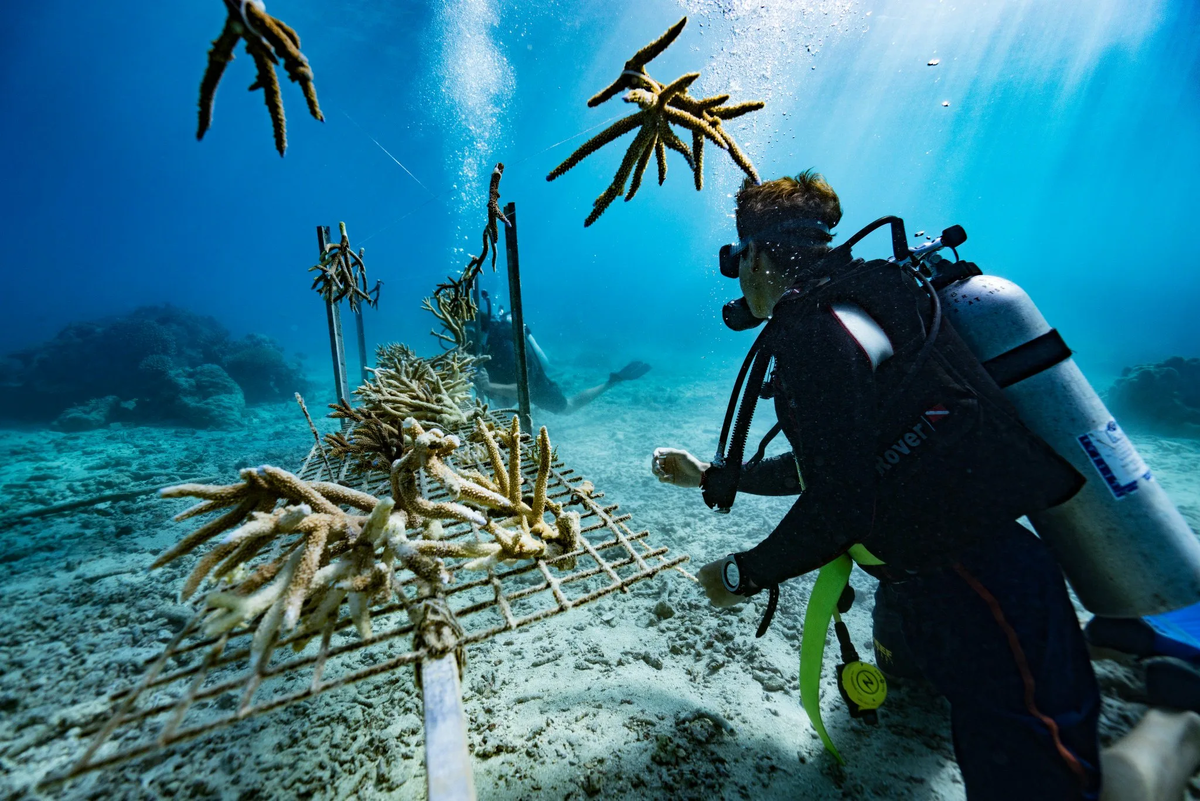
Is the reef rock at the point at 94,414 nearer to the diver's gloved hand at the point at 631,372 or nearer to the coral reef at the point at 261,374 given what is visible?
the coral reef at the point at 261,374

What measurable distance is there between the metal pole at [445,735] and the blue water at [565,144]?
38302 millimetres

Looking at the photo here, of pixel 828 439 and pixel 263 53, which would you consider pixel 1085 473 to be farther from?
pixel 263 53

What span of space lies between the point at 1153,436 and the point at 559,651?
2114 centimetres

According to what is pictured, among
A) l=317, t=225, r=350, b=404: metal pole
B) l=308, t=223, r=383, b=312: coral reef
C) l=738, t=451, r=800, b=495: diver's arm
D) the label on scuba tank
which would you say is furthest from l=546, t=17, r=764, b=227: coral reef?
l=317, t=225, r=350, b=404: metal pole

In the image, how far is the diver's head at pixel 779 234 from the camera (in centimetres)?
259

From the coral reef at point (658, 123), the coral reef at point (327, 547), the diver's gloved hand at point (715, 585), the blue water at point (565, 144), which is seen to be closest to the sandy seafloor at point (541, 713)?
the diver's gloved hand at point (715, 585)

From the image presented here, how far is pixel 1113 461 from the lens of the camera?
1942 millimetres

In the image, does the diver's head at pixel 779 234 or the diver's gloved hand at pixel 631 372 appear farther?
the diver's gloved hand at pixel 631 372

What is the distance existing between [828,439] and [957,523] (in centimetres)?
70

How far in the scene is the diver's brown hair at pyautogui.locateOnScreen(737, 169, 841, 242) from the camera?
8.68 feet

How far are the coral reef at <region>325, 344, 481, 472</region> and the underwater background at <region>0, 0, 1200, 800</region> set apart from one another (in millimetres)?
1580

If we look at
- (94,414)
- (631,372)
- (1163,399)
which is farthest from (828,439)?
(94,414)

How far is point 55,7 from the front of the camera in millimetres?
66562

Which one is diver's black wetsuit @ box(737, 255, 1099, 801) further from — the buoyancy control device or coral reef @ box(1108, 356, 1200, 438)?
coral reef @ box(1108, 356, 1200, 438)
